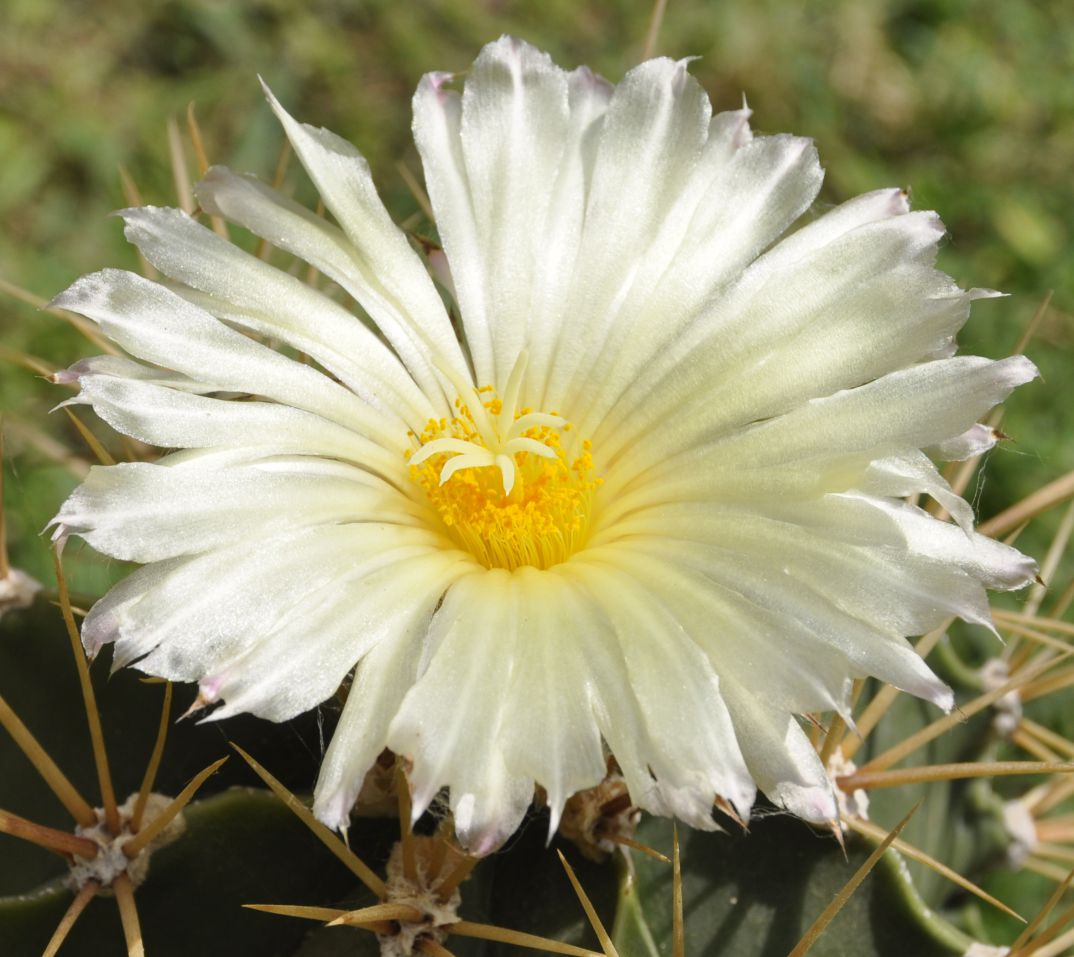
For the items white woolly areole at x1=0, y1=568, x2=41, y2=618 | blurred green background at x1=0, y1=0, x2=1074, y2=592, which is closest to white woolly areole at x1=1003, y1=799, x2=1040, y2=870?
white woolly areole at x1=0, y1=568, x2=41, y2=618

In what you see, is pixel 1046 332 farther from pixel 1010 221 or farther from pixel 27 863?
pixel 27 863

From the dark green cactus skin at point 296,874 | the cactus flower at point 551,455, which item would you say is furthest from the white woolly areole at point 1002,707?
the cactus flower at point 551,455

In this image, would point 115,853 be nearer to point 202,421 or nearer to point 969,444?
point 202,421

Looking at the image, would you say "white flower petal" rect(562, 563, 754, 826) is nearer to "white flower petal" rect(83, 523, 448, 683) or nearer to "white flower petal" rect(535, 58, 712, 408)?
"white flower petal" rect(83, 523, 448, 683)

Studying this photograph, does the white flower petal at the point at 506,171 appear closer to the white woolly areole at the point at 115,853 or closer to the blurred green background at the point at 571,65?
the white woolly areole at the point at 115,853

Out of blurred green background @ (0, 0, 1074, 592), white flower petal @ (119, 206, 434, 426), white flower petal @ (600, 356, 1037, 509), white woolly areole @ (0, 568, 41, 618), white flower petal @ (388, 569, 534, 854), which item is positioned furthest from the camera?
blurred green background @ (0, 0, 1074, 592)
